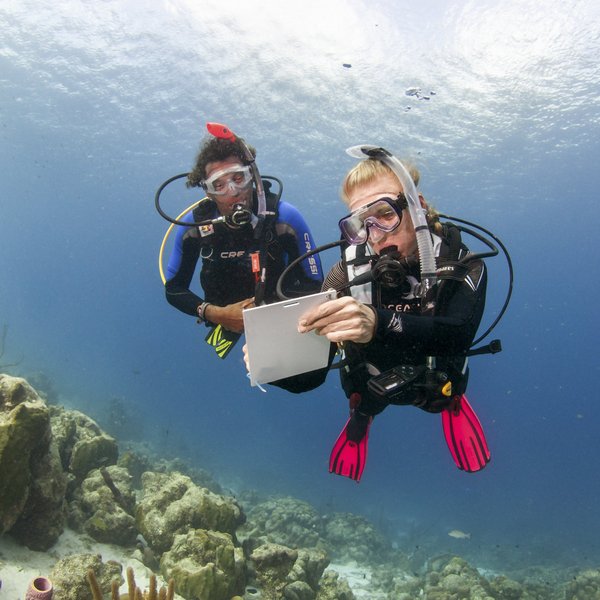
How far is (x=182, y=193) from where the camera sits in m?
43.4

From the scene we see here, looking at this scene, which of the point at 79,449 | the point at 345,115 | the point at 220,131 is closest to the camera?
the point at 220,131

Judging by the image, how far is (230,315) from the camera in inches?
177

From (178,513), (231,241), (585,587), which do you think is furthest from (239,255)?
(585,587)

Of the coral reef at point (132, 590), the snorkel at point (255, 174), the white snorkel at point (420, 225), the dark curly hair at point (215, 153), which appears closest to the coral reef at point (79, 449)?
the coral reef at point (132, 590)

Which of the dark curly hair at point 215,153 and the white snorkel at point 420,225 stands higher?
the dark curly hair at point 215,153

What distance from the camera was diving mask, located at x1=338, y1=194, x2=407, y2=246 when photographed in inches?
113

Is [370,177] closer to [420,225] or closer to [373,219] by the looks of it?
[373,219]

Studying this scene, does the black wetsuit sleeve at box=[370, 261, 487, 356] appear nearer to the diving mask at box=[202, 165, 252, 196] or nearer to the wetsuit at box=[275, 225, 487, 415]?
the wetsuit at box=[275, 225, 487, 415]

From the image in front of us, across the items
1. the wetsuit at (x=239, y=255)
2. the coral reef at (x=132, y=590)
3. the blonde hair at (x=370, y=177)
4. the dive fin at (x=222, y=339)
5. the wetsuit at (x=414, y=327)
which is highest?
the wetsuit at (x=239, y=255)

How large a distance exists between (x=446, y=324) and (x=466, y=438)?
6.13ft

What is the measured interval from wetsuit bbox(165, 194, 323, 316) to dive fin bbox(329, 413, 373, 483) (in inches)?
64.9

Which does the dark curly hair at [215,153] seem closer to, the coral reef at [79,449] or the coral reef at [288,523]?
the coral reef at [79,449]

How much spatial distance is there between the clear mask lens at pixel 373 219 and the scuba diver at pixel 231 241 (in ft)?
5.62

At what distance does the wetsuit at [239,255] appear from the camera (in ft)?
16.5
